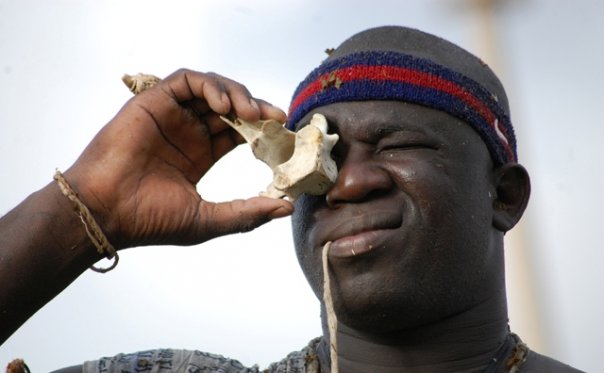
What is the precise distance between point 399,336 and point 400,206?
15.6 inches

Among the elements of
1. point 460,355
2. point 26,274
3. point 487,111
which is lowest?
point 460,355

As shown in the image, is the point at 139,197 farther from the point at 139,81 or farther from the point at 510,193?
the point at 510,193

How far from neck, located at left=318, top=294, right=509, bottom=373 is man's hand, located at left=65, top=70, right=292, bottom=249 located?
1.62 ft

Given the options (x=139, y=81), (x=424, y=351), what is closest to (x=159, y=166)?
(x=139, y=81)

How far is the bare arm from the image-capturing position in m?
3.04

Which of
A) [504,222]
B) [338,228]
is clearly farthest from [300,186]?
[504,222]

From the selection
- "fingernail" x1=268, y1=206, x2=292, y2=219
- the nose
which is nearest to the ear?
the nose

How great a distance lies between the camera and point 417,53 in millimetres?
3240

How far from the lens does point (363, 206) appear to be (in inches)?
115

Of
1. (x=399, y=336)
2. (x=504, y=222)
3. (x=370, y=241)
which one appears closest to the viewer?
(x=370, y=241)

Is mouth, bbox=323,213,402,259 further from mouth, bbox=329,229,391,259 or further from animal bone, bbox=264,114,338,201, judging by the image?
animal bone, bbox=264,114,338,201

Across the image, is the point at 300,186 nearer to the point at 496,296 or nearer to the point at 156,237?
the point at 156,237

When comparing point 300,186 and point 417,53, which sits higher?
point 417,53

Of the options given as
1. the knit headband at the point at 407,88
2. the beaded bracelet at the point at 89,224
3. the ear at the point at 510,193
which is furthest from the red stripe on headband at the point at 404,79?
the beaded bracelet at the point at 89,224
